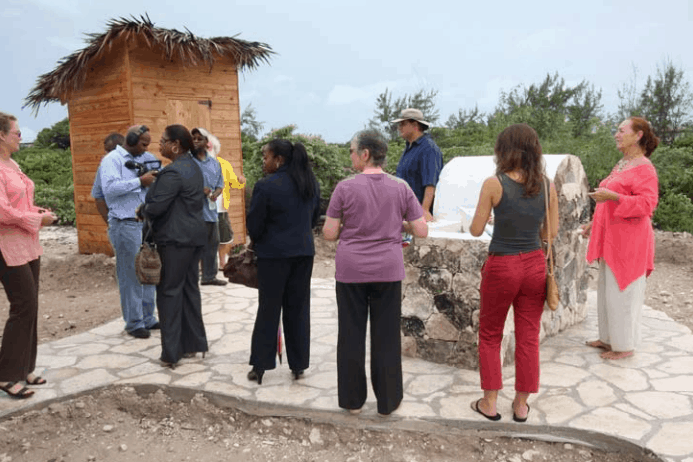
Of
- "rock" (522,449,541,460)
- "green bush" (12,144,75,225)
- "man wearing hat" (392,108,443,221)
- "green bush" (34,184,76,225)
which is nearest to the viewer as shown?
"rock" (522,449,541,460)

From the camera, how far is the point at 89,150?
397 inches

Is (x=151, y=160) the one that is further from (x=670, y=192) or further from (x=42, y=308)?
(x=670, y=192)

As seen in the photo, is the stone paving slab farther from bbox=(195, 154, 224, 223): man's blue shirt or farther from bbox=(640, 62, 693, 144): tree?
bbox=(640, 62, 693, 144): tree

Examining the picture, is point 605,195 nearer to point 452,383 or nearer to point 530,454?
point 452,383

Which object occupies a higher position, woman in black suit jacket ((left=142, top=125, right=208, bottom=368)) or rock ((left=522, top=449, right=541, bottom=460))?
woman in black suit jacket ((left=142, top=125, right=208, bottom=368))

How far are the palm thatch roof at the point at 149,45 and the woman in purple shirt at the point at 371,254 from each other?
21.5 ft

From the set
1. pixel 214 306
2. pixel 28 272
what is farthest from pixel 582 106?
pixel 28 272

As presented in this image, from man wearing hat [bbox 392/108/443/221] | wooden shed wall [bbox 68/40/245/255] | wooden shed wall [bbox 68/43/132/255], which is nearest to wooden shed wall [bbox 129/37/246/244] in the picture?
wooden shed wall [bbox 68/40/245/255]

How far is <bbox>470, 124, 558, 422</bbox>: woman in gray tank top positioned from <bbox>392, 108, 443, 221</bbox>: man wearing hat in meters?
1.77

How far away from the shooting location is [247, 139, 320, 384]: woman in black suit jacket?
12.6 feet

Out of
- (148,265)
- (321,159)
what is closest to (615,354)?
(148,265)

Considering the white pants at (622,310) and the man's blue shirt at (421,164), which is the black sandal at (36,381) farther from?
the white pants at (622,310)

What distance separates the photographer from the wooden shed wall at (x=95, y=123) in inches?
362

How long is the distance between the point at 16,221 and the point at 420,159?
10.9 feet
